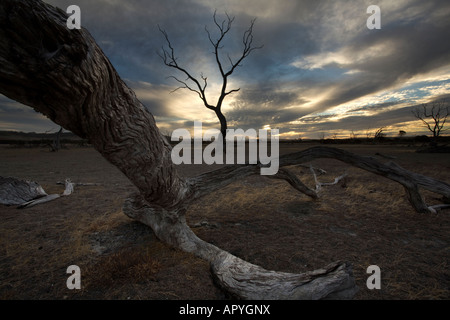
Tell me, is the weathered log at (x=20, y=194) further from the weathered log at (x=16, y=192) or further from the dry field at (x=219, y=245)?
the dry field at (x=219, y=245)

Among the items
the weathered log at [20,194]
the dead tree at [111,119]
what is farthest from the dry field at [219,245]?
the dead tree at [111,119]

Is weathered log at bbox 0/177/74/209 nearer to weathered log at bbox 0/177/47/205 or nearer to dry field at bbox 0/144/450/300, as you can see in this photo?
weathered log at bbox 0/177/47/205

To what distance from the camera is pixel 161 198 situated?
9.23 ft

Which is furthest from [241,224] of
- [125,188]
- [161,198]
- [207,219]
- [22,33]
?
[125,188]

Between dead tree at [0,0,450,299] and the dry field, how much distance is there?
0.38 meters

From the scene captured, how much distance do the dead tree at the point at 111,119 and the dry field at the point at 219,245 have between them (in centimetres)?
38

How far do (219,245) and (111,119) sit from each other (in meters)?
2.62

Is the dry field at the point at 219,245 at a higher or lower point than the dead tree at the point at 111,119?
lower

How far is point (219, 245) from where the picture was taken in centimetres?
341

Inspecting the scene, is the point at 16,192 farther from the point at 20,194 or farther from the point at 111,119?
the point at 111,119

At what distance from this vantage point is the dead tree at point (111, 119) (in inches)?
48.3

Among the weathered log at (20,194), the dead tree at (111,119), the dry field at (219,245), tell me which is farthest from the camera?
the weathered log at (20,194)

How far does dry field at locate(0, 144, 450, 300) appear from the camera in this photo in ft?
7.64
